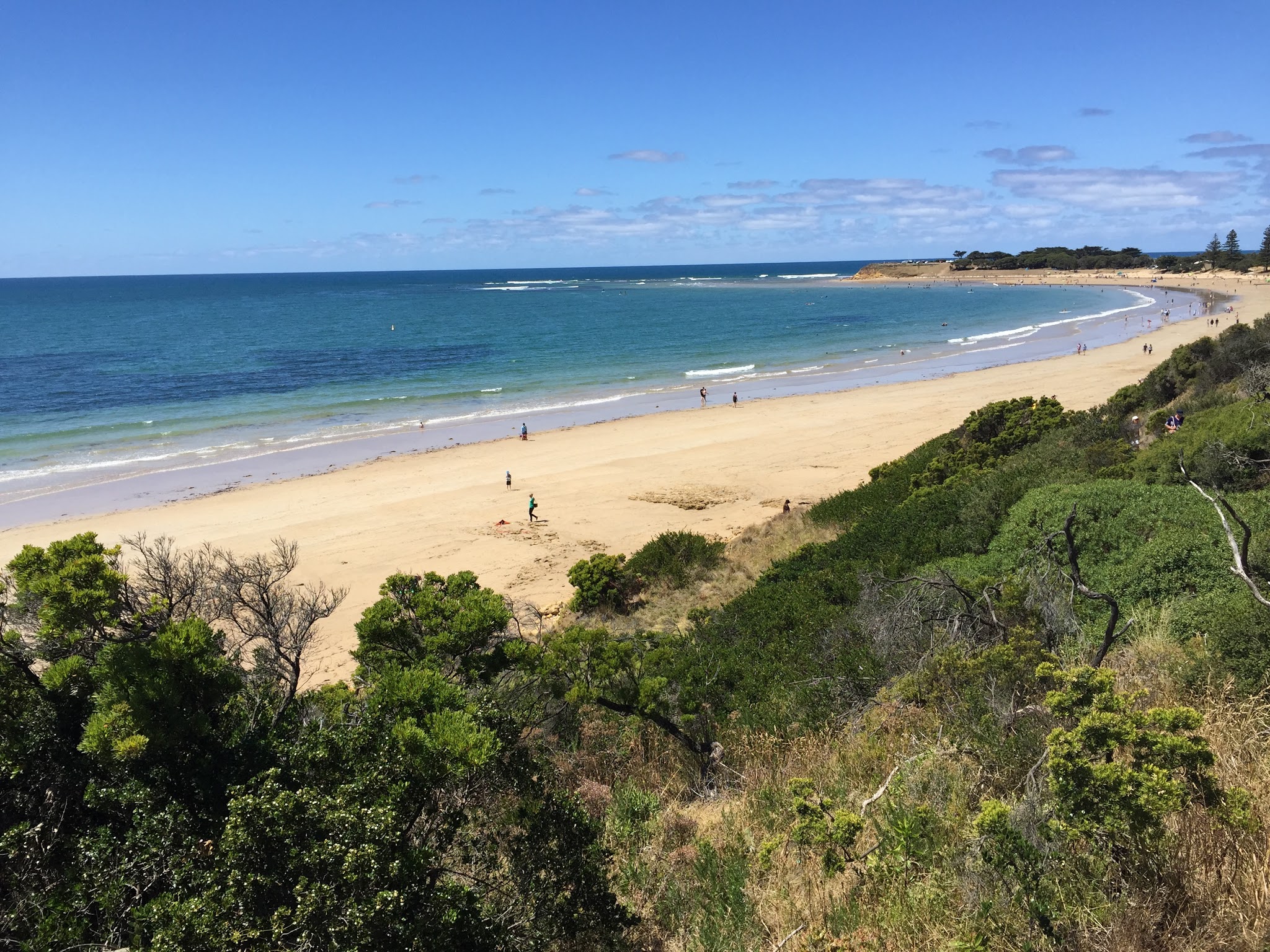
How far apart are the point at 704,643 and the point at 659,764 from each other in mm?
2688

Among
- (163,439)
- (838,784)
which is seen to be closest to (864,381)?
(163,439)

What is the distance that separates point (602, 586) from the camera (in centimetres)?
1434

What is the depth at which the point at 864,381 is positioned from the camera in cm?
4500

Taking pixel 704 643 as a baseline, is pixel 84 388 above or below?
above

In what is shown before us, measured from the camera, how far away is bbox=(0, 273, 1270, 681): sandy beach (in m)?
18.8

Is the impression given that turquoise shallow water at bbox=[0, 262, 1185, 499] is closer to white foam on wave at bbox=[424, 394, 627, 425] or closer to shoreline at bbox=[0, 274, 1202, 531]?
white foam on wave at bbox=[424, 394, 627, 425]

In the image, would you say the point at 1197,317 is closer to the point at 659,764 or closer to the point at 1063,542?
the point at 1063,542

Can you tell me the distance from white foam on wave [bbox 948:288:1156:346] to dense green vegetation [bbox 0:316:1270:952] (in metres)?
60.4

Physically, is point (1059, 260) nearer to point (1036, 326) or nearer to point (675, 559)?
point (1036, 326)

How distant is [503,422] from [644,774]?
30.2m

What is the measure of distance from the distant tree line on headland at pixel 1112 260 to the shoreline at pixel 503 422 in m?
83.8

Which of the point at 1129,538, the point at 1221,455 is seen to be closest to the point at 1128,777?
the point at 1129,538

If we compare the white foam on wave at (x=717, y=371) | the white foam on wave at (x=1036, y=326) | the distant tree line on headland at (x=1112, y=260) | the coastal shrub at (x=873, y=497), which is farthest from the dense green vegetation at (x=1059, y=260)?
the coastal shrub at (x=873, y=497)

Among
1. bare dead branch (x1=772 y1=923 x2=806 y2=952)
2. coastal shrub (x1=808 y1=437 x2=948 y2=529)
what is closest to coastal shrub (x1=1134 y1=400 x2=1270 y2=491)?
coastal shrub (x1=808 y1=437 x2=948 y2=529)
